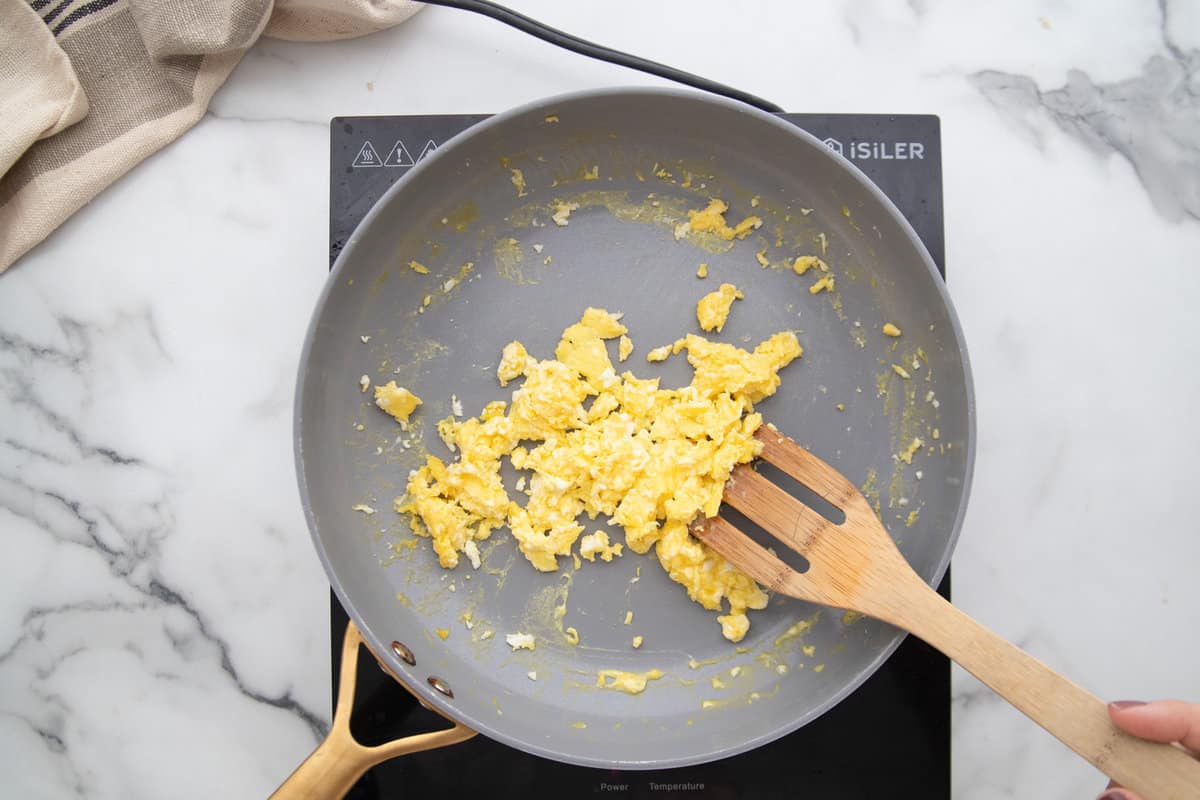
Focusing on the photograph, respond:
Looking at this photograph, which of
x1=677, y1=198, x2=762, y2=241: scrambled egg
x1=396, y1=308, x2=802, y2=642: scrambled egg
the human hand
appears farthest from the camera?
x1=677, y1=198, x2=762, y2=241: scrambled egg

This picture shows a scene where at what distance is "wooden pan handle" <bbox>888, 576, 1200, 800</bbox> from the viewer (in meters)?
1.11

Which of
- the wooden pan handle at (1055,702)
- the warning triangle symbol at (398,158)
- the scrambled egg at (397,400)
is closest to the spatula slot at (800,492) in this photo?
the wooden pan handle at (1055,702)

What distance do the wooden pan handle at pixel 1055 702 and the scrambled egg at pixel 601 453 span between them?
33 cm

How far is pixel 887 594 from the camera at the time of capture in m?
1.30

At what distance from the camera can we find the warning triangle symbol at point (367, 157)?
153 cm

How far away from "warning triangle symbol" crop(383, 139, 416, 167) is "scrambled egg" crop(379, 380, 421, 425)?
0.38 meters

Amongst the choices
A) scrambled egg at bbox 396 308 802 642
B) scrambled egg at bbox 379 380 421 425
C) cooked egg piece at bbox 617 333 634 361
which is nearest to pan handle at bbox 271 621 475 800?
scrambled egg at bbox 396 308 802 642

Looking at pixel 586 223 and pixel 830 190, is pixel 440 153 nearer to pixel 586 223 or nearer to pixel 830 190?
pixel 586 223

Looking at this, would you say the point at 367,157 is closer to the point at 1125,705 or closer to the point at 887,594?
the point at 887,594

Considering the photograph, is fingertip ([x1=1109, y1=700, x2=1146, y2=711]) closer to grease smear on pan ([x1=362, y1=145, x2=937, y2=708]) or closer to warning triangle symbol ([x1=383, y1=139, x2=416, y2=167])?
grease smear on pan ([x1=362, y1=145, x2=937, y2=708])

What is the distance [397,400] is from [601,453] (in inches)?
14.3

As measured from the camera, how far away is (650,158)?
5.15ft

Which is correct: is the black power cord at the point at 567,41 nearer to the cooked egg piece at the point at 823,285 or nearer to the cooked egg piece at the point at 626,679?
the cooked egg piece at the point at 823,285

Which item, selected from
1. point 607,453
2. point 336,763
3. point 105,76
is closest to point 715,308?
point 607,453
